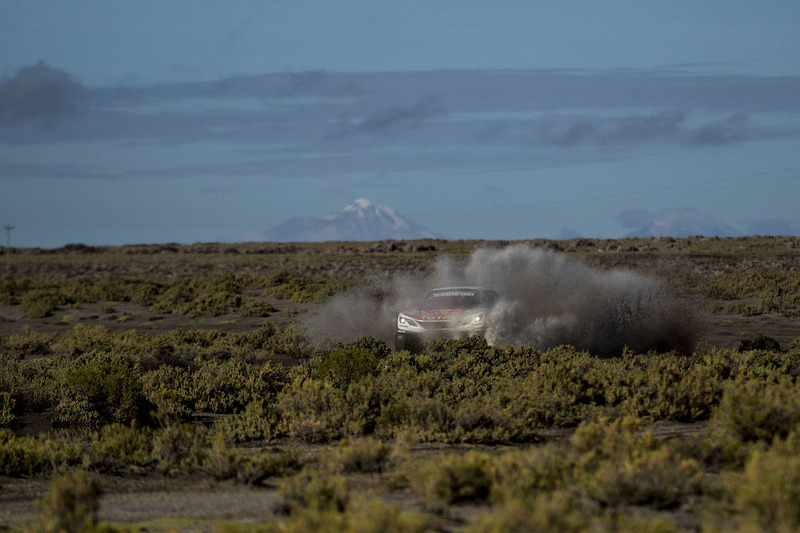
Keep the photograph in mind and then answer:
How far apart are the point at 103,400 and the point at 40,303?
28.8 metres

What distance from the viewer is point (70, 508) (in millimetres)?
6500

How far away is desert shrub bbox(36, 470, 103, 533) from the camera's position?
620 cm

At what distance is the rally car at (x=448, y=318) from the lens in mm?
18266

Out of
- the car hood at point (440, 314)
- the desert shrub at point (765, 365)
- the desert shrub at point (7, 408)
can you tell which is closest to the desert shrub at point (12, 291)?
the car hood at point (440, 314)

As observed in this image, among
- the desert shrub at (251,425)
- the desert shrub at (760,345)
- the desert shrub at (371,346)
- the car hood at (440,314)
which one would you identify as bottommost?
the desert shrub at (251,425)

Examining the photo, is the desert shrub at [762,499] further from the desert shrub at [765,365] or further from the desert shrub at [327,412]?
the desert shrub at [765,365]

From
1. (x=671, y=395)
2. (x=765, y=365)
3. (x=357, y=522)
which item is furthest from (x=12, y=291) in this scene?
(x=357, y=522)

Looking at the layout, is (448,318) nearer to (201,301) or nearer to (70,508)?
(70,508)

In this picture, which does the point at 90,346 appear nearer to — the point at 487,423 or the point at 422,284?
the point at 422,284

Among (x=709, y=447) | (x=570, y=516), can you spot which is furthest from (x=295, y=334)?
(x=570, y=516)

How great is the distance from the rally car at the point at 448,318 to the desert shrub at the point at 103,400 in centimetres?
654

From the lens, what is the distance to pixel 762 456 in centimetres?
723

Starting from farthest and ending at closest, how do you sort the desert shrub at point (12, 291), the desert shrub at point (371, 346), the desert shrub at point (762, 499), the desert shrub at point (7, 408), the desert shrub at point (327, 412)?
the desert shrub at point (12, 291) < the desert shrub at point (371, 346) < the desert shrub at point (7, 408) < the desert shrub at point (327, 412) < the desert shrub at point (762, 499)

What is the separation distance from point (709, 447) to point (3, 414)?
35.0ft
